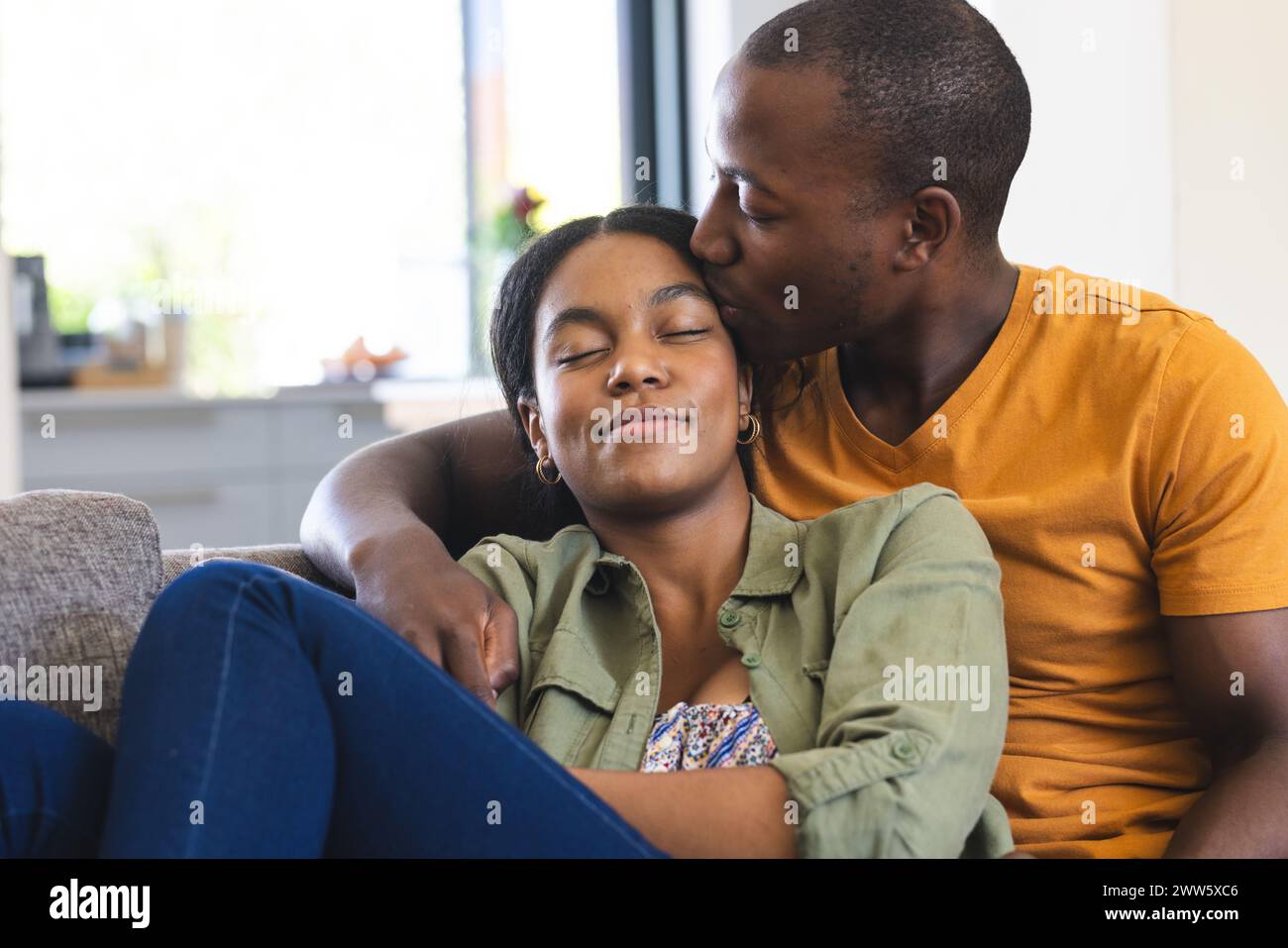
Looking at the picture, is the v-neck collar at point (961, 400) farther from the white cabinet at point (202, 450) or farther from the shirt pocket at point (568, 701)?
the white cabinet at point (202, 450)

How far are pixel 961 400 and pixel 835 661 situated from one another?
37 centimetres

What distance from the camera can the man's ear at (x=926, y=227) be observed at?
1312 millimetres

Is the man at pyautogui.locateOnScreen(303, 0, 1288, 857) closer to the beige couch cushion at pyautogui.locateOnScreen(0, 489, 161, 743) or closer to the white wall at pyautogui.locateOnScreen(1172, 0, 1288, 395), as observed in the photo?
the beige couch cushion at pyautogui.locateOnScreen(0, 489, 161, 743)

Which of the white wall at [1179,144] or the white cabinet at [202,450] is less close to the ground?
the white wall at [1179,144]

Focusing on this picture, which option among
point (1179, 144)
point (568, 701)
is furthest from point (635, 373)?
point (1179, 144)

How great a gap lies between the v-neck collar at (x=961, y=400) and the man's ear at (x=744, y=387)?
107 millimetres

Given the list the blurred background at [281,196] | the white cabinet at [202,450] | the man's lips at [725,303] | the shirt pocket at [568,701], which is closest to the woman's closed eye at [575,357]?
the man's lips at [725,303]

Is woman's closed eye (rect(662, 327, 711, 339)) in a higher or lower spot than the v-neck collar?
higher

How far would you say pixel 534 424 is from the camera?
1415 mm

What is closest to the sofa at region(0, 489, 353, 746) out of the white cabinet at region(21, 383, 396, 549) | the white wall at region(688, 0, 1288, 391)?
the white wall at region(688, 0, 1288, 391)

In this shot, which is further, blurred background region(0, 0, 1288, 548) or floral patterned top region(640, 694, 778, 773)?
blurred background region(0, 0, 1288, 548)

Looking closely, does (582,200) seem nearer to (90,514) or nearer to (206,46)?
(206,46)

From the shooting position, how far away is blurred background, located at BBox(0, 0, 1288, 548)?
352 centimetres

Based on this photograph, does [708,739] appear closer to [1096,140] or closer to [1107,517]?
[1107,517]
